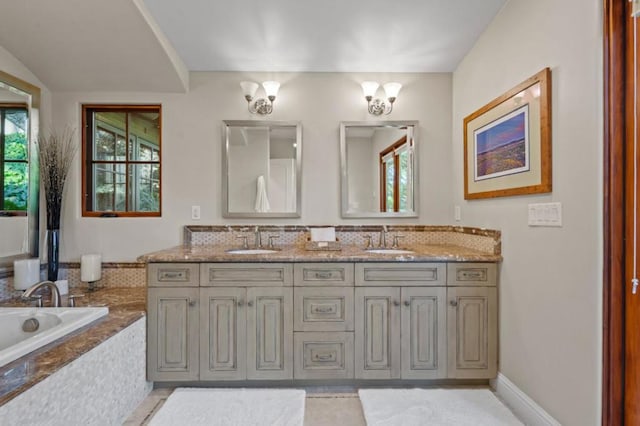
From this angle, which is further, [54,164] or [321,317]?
[54,164]

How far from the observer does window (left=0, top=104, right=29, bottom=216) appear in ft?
7.38

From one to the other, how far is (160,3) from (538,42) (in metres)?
2.18

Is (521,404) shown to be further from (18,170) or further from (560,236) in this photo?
(18,170)

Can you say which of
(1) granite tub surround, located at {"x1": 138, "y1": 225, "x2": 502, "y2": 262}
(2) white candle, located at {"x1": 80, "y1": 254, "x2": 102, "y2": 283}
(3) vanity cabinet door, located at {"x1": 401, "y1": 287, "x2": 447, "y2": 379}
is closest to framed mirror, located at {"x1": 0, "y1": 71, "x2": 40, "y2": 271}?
(2) white candle, located at {"x1": 80, "y1": 254, "x2": 102, "y2": 283}

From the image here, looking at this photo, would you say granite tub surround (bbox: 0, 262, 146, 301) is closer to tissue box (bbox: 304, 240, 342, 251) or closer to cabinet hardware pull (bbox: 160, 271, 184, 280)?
cabinet hardware pull (bbox: 160, 271, 184, 280)

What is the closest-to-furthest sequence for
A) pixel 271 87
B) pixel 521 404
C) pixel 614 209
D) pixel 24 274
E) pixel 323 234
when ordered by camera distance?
pixel 614 209
pixel 521 404
pixel 24 274
pixel 323 234
pixel 271 87

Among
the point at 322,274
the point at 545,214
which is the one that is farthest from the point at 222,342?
the point at 545,214

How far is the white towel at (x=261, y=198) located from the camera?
8.73ft

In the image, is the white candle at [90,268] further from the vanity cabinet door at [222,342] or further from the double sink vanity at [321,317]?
the vanity cabinet door at [222,342]

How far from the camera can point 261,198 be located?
2668mm

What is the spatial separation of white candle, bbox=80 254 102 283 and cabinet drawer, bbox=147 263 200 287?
2.53ft

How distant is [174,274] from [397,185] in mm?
1825

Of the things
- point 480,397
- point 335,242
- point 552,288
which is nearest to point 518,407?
point 480,397

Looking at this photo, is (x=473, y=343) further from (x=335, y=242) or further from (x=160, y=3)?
(x=160, y=3)
